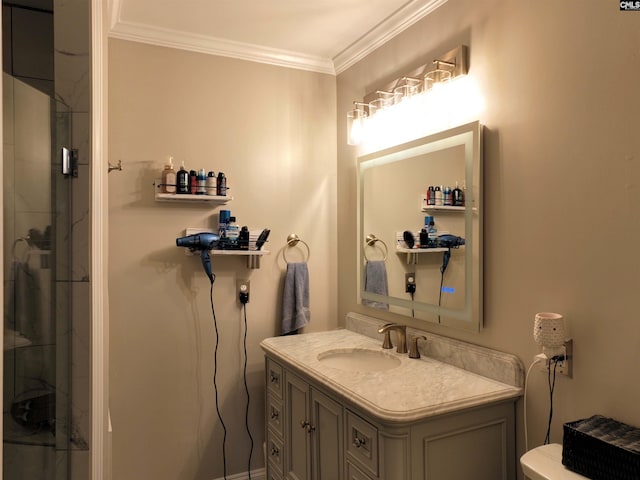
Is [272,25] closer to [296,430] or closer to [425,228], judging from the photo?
[425,228]

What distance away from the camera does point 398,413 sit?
1460mm

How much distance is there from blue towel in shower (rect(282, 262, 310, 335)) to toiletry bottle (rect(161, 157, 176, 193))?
2.59ft

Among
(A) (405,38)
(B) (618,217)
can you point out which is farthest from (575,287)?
(A) (405,38)

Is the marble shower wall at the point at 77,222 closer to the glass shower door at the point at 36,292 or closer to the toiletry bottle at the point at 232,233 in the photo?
the glass shower door at the point at 36,292

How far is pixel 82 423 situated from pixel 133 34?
6.17 ft

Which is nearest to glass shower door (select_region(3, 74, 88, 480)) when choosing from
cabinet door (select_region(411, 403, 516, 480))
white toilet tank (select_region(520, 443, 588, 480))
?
cabinet door (select_region(411, 403, 516, 480))

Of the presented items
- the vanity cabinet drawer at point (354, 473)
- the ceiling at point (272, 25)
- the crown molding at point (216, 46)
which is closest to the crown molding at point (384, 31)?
the ceiling at point (272, 25)

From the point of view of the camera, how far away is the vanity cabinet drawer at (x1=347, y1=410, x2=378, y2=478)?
5.12ft

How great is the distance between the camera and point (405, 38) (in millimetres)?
2297

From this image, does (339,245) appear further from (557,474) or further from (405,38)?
(557,474)

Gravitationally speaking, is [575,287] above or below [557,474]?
above

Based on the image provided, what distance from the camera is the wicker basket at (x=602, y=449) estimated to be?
117cm

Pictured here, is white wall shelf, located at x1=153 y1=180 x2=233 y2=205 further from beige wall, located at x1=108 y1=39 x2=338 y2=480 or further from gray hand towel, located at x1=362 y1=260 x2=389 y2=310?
gray hand towel, located at x1=362 y1=260 x2=389 y2=310

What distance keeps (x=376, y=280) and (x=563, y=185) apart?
1151mm
